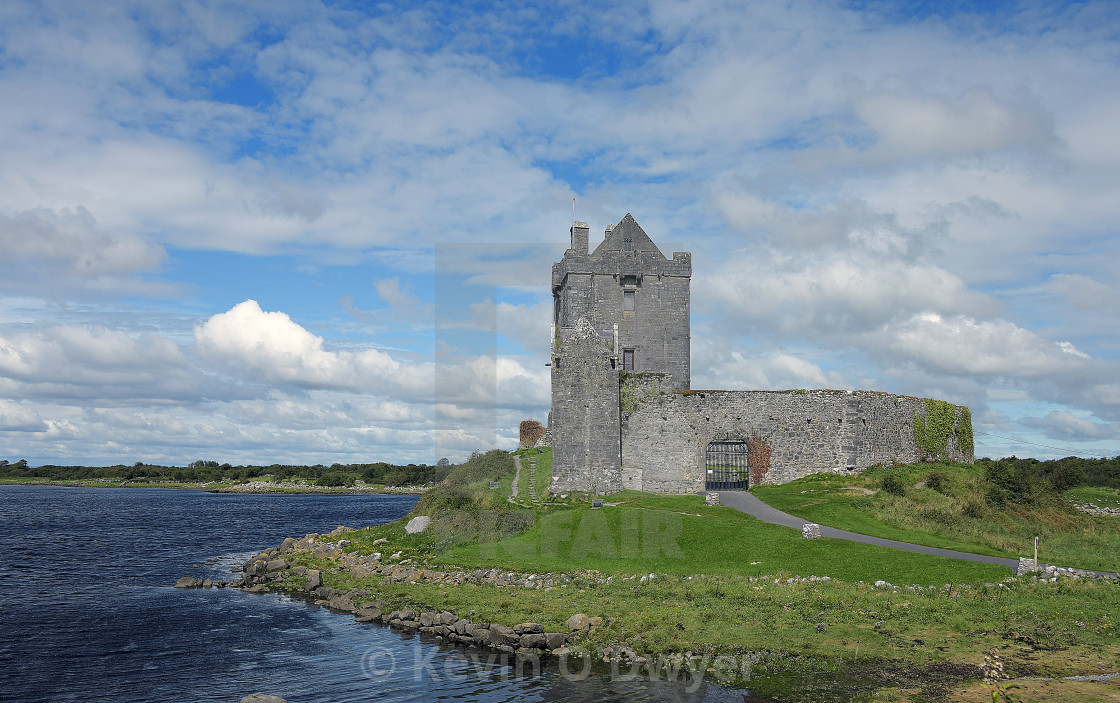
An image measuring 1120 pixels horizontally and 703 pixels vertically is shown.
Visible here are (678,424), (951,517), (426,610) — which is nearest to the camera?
(426,610)

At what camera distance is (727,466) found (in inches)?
1702

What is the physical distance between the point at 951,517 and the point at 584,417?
1835cm

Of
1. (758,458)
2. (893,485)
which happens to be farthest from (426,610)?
(893,485)

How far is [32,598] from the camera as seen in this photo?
3153cm

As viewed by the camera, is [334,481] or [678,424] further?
[334,481]

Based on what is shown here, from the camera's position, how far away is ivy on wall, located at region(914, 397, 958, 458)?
4625 cm

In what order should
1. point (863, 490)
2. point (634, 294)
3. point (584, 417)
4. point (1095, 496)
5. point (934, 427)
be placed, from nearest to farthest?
point (863, 490) → point (584, 417) → point (934, 427) → point (634, 294) → point (1095, 496)

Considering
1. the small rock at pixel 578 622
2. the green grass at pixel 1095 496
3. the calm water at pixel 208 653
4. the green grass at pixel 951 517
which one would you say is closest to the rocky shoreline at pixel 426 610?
the small rock at pixel 578 622

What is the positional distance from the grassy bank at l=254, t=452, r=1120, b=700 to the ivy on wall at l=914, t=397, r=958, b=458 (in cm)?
1683

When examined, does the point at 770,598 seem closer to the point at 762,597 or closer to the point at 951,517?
the point at 762,597

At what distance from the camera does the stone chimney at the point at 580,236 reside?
48.4m

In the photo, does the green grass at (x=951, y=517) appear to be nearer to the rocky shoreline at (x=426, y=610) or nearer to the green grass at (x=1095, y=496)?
the green grass at (x=1095, y=496)

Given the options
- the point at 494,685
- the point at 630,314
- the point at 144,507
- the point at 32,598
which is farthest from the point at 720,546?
the point at 144,507

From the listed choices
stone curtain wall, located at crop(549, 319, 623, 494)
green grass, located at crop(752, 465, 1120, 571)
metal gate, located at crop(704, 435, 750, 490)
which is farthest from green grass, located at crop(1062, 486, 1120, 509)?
stone curtain wall, located at crop(549, 319, 623, 494)
